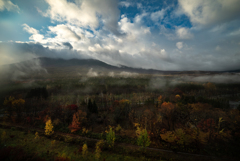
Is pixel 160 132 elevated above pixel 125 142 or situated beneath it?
elevated above

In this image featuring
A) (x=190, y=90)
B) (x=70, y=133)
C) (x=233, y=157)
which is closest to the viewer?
(x=233, y=157)

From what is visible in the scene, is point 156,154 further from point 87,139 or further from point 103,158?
point 87,139

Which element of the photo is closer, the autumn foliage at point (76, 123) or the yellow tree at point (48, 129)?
the yellow tree at point (48, 129)

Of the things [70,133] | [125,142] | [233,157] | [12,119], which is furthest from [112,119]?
[12,119]

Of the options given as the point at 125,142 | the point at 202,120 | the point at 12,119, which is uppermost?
the point at 202,120

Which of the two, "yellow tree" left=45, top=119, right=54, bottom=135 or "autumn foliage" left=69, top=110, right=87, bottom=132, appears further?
"autumn foliage" left=69, top=110, right=87, bottom=132

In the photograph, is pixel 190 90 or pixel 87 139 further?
pixel 190 90

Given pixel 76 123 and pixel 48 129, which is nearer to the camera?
pixel 48 129

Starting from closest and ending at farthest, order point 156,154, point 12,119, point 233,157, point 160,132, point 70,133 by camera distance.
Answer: point 233,157, point 156,154, point 160,132, point 70,133, point 12,119

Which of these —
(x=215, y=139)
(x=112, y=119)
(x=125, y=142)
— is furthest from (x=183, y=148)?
(x=112, y=119)

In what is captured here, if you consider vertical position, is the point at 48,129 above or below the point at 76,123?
below
